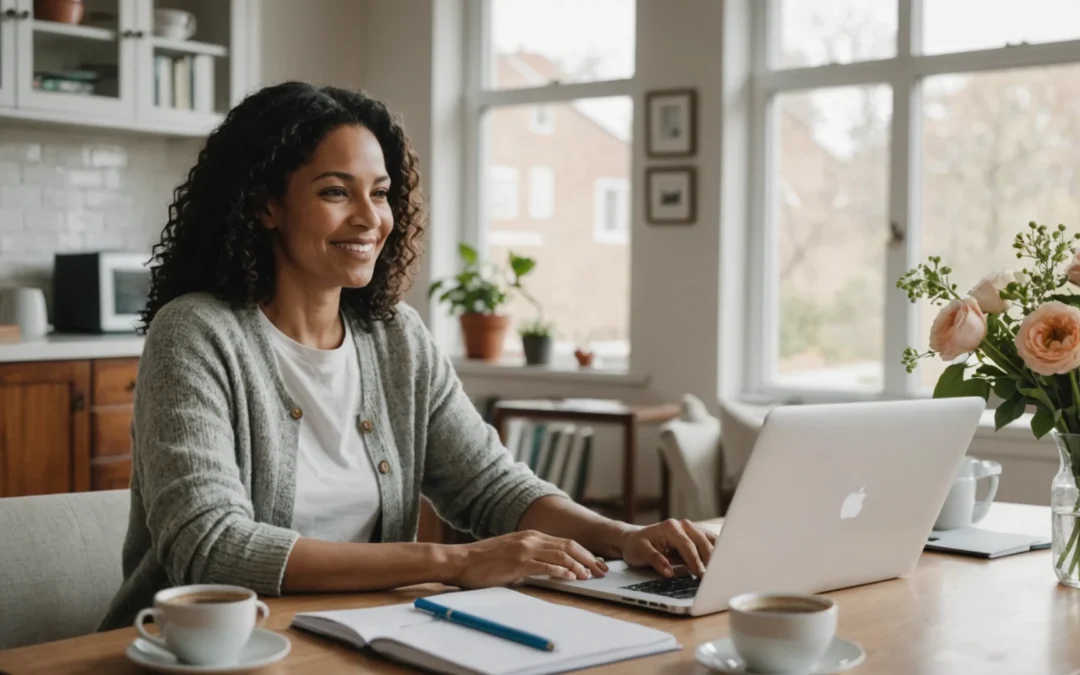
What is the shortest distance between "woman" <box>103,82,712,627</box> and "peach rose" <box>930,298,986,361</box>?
0.39 m

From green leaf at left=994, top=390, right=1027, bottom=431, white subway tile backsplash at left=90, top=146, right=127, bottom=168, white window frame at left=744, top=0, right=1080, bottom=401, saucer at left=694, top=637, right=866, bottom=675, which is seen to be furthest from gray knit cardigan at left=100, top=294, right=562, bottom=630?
white subway tile backsplash at left=90, top=146, right=127, bottom=168

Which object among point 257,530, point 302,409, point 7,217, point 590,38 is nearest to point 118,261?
point 7,217

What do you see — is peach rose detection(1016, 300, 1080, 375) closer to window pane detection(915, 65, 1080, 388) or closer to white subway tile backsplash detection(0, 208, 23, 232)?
window pane detection(915, 65, 1080, 388)

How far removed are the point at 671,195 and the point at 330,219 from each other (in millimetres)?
2961

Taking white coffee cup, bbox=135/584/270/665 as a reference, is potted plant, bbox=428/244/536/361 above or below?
above

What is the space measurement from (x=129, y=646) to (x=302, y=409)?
2.17 feet

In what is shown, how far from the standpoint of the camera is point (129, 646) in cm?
126

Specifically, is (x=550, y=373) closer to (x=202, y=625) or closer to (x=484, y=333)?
(x=484, y=333)

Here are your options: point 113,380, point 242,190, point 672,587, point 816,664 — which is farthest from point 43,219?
point 816,664

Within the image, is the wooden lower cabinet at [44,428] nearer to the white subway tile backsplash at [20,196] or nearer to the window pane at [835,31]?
the white subway tile backsplash at [20,196]

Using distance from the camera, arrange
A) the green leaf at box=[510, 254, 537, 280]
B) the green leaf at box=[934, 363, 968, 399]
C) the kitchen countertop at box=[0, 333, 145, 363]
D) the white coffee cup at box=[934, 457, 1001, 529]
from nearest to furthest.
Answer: the green leaf at box=[934, 363, 968, 399], the white coffee cup at box=[934, 457, 1001, 529], the kitchen countertop at box=[0, 333, 145, 363], the green leaf at box=[510, 254, 537, 280]

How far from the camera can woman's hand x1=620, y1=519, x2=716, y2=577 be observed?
1.65 metres

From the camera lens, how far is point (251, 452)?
70.5 inches

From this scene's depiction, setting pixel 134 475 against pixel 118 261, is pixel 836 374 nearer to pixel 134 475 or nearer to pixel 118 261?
pixel 118 261
